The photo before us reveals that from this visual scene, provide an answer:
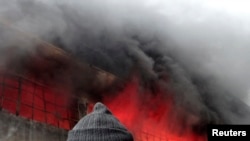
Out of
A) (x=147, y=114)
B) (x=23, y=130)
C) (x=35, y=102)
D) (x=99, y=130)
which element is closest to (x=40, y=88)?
(x=35, y=102)

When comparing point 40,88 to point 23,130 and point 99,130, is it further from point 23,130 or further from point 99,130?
point 99,130

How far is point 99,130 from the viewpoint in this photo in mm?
1621

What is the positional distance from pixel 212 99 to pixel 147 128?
296 cm

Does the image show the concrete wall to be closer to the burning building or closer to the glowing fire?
the burning building

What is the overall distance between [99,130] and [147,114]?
27.6 ft

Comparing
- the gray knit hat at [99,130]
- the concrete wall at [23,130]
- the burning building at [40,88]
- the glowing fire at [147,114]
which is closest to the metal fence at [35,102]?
the burning building at [40,88]

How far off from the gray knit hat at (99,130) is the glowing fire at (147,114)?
7011mm

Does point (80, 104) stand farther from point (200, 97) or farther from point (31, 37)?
point (200, 97)

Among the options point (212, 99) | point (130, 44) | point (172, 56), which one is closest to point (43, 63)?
point (130, 44)

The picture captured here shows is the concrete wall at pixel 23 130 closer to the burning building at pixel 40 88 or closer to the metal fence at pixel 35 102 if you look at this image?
the burning building at pixel 40 88

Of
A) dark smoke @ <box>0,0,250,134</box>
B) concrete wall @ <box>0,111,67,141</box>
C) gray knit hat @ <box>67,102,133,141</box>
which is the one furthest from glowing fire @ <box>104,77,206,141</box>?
gray knit hat @ <box>67,102,133,141</box>

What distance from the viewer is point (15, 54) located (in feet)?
20.8

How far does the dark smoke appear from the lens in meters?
6.99

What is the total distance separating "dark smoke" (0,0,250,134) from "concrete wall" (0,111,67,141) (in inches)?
64.8
